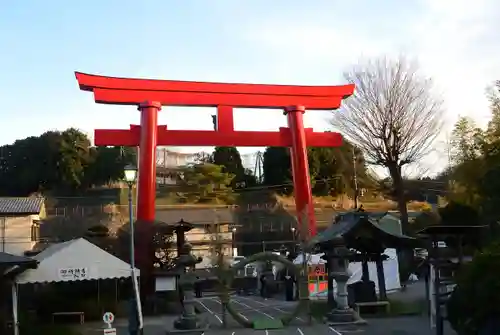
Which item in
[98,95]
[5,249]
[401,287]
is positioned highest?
[98,95]

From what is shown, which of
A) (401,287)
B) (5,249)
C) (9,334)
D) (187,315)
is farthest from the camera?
(5,249)

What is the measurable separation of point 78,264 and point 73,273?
30cm

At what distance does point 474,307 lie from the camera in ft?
33.0

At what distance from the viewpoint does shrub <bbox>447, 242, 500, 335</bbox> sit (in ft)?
31.4

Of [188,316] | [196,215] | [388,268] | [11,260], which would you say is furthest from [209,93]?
[196,215]

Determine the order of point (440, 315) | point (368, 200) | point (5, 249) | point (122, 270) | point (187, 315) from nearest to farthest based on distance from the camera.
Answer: point (440, 315), point (187, 315), point (122, 270), point (5, 249), point (368, 200)

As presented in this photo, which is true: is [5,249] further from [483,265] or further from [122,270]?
[483,265]

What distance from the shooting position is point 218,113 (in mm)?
28500

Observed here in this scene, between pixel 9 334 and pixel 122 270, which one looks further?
pixel 122 270

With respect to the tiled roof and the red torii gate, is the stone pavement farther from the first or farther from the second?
the tiled roof

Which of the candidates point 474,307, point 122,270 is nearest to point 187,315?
point 122,270

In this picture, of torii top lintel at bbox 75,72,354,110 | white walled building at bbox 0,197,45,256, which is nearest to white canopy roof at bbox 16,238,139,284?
torii top lintel at bbox 75,72,354,110

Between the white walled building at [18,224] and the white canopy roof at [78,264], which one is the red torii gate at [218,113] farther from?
the white walled building at [18,224]

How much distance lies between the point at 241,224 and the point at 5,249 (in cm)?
1803
